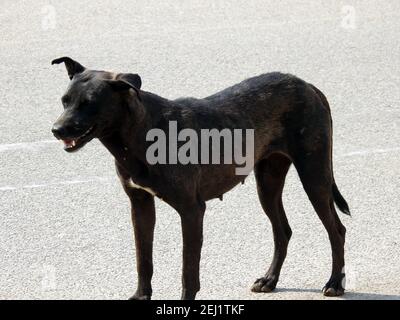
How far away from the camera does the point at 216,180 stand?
23.0ft

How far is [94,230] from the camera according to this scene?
28.8ft

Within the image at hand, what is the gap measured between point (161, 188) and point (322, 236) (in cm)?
229

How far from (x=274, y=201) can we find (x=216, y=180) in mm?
814

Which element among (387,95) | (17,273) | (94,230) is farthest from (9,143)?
(387,95)

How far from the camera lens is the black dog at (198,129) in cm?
641

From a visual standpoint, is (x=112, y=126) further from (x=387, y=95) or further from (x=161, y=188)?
(x=387, y=95)

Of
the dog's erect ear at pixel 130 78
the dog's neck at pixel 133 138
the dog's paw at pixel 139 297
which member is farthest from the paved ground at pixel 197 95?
the dog's erect ear at pixel 130 78

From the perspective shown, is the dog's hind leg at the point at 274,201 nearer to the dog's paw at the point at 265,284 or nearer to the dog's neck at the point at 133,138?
the dog's paw at the point at 265,284

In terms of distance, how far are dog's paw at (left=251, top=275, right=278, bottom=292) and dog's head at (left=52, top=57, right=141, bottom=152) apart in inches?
68.4

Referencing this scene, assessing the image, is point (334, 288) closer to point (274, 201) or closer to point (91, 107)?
point (274, 201)

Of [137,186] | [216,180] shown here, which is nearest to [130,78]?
[137,186]

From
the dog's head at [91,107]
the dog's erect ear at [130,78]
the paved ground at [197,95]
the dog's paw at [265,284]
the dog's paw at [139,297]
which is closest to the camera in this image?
the dog's head at [91,107]

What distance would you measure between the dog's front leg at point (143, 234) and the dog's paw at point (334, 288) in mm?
1156

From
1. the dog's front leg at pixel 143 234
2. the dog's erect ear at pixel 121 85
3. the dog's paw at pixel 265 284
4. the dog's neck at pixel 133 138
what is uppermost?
the dog's erect ear at pixel 121 85
